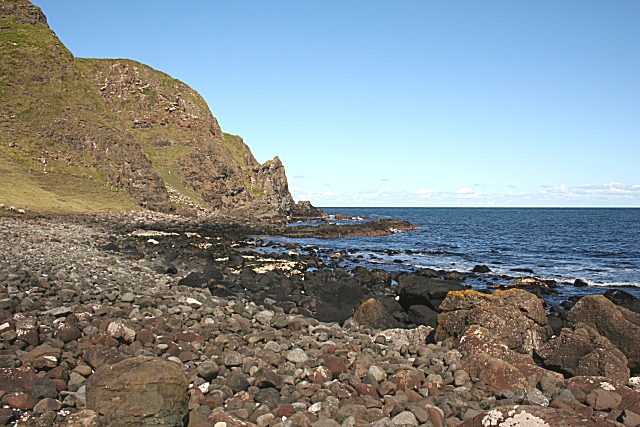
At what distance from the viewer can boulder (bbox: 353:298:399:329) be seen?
36.8 ft

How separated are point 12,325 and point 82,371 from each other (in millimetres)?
2107

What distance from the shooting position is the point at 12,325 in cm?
720

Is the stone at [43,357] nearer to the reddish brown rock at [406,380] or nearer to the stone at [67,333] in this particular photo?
the stone at [67,333]

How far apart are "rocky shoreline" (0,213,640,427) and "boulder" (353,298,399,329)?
0.12 feet

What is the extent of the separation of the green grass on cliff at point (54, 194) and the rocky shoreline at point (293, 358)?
27.1 meters

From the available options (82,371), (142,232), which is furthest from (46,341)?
(142,232)

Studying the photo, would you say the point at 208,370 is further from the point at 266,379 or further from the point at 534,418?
the point at 534,418

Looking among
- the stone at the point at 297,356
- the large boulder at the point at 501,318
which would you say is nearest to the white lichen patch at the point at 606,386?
the large boulder at the point at 501,318

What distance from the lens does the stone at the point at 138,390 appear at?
4.84m

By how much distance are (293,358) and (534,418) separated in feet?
13.7

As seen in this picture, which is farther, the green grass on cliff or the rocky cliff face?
the rocky cliff face

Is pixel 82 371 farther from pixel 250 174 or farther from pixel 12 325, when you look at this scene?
pixel 250 174

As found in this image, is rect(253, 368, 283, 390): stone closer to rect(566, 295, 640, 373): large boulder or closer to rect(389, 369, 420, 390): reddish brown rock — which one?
rect(389, 369, 420, 390): reddish brown rock

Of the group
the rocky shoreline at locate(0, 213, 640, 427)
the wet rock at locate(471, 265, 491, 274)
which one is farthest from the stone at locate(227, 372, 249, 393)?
the wet rock at locate(471, 265, 491, 274)
